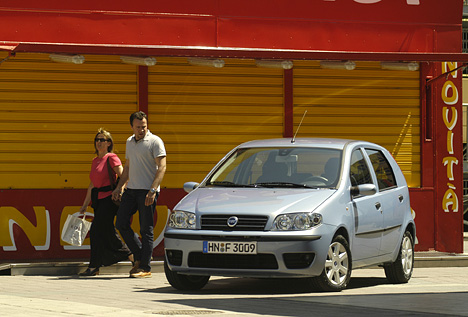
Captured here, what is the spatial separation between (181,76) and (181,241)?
16.2ft

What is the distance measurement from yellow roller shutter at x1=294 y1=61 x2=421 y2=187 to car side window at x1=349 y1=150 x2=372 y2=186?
3762mm

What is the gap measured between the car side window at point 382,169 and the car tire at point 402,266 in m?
0.67

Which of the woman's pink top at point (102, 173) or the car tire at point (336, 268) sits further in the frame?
the woman's pink top at point (102, 173)

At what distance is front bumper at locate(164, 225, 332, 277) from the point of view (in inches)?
402

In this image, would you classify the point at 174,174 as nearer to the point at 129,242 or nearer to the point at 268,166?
the point at 129,242

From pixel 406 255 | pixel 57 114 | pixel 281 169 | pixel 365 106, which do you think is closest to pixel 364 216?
pixel 281 169

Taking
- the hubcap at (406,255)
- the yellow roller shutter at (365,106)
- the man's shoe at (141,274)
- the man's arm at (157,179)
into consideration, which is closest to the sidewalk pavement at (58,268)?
the man's shoe at (141,274)

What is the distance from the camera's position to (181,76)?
15117 mm

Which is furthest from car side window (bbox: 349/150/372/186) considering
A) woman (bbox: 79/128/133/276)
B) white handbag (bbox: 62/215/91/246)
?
white handbag (bbox: 62/215/91/246)

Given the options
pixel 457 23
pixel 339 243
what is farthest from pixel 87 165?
pixel 457 23

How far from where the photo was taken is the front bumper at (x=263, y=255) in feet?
33.5

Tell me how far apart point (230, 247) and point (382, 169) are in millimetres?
2632

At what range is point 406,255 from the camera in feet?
40.5

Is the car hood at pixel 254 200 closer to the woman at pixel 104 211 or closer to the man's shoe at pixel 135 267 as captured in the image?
the man's shoe at pixel 135 267
